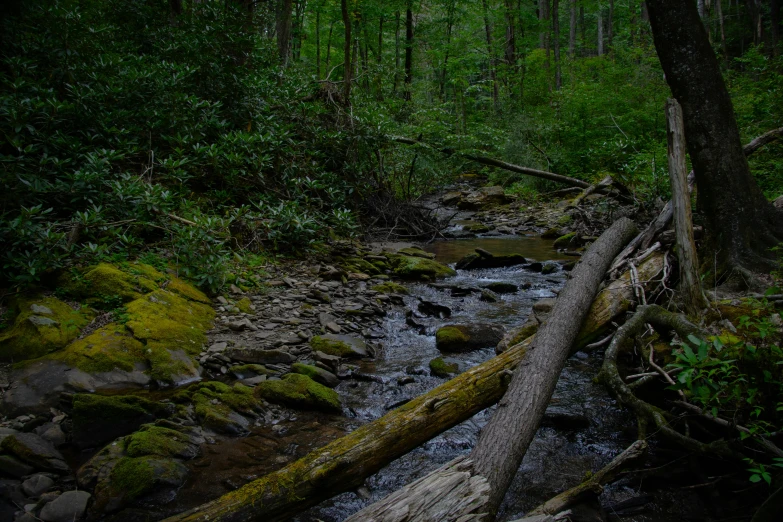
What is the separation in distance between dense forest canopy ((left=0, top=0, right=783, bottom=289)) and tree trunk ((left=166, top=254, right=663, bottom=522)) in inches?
154

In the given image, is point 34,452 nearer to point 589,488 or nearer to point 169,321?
point 169,321

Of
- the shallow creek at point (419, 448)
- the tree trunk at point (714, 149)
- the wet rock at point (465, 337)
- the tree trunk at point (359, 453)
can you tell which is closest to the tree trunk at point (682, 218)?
the tree trunk at point (714, 149)

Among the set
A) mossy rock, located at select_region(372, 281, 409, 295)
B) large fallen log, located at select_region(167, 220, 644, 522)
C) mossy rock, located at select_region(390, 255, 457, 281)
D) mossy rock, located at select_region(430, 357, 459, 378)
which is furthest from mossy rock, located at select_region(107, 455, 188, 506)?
mossy rock, located at select_region(390, 255, 457, 281)

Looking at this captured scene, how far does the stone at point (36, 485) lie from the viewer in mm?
2993

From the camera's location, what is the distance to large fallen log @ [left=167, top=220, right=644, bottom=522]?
243cm

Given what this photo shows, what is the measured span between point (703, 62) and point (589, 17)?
1750 inches

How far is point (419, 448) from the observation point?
3949 millimetres

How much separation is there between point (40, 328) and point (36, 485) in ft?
6.30

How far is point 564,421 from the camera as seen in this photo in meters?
4.22

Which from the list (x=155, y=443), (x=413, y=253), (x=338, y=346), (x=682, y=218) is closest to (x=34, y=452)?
(x=155, y=443)

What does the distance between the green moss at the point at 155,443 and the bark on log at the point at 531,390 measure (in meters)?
2.42

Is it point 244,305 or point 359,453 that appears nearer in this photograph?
point 359,453

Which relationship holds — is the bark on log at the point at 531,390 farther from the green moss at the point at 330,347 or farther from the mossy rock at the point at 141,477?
the green moss at the point at 330,347

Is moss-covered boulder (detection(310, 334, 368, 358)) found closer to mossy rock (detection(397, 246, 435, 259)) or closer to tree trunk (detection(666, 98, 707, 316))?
tree trunk (detection(666, 98, 707, 316))
